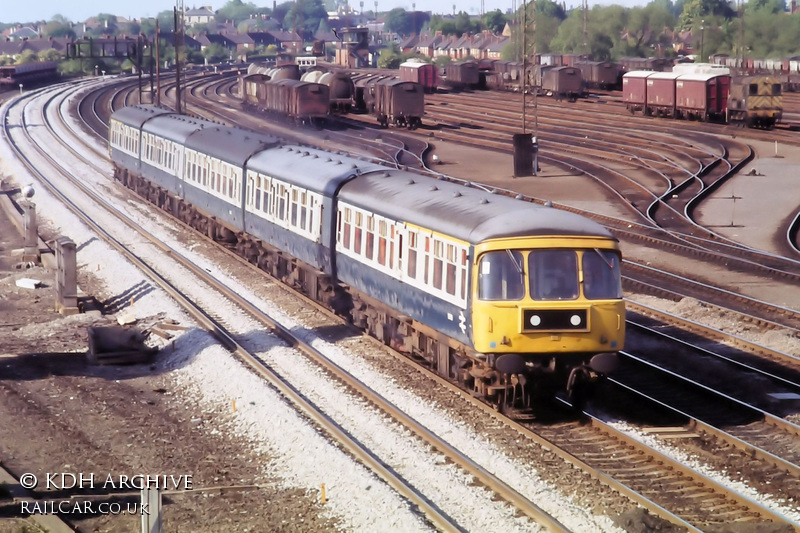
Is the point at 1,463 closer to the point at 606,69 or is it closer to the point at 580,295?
the point at 580,295

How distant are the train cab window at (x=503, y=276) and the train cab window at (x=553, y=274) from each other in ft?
0.51

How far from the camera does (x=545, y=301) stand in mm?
13602

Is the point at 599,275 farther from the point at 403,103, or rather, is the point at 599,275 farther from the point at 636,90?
the point at 636,90

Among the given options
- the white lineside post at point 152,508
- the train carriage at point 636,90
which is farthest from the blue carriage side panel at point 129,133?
the train carriage at point 636,90

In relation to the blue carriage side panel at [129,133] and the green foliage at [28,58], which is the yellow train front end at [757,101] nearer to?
the blue carriage side panel at [129,133]

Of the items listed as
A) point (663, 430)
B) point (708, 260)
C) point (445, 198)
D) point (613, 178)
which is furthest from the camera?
point (613, 178)

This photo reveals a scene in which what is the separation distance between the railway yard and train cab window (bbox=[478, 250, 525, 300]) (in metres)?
1.75

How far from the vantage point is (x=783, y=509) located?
447 inches

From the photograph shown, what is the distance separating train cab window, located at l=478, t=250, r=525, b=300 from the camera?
13648 mm

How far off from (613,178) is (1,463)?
31908 millimetres

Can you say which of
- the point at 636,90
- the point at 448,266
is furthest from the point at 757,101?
the point at 448,266

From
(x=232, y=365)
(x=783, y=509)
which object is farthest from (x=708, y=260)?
(x=783, y=509)

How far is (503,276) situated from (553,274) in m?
0.64

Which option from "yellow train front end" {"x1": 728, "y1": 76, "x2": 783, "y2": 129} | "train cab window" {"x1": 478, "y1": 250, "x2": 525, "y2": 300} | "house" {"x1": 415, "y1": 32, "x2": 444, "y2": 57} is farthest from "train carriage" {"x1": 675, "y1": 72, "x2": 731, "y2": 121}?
"house" {"x1": 415, "y1": 32, "x2": 444, "y2": 57}
